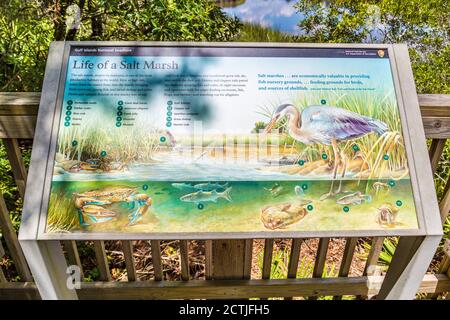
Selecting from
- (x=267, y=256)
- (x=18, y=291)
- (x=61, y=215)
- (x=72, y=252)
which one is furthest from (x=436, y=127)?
(x=18, y=291)

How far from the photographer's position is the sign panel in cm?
153

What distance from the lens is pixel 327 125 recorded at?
5.38 ft

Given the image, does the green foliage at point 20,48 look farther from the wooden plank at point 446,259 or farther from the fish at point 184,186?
the wooden plank at point 446,259

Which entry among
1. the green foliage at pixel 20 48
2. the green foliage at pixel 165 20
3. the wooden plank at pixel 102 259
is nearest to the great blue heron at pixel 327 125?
the wooden plank at pixel 102 259

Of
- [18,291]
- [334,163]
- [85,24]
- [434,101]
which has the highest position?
[85,24]

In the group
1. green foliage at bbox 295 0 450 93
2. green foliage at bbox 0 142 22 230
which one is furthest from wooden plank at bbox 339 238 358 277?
green foliage at bbox 295 0 450 93

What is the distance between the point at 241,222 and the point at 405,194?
0.63 meters

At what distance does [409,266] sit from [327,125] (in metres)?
0.68

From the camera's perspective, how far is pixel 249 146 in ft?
5.25

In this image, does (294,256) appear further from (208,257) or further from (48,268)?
(48,268)

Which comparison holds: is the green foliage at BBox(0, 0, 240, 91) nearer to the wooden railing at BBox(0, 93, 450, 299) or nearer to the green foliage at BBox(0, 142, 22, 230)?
the green foliage at BBox(0, 142, 22, 230)

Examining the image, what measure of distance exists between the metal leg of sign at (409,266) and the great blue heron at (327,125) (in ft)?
1.45

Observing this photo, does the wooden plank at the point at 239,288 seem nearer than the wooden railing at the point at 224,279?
No

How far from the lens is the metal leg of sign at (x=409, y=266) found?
1.62 m
